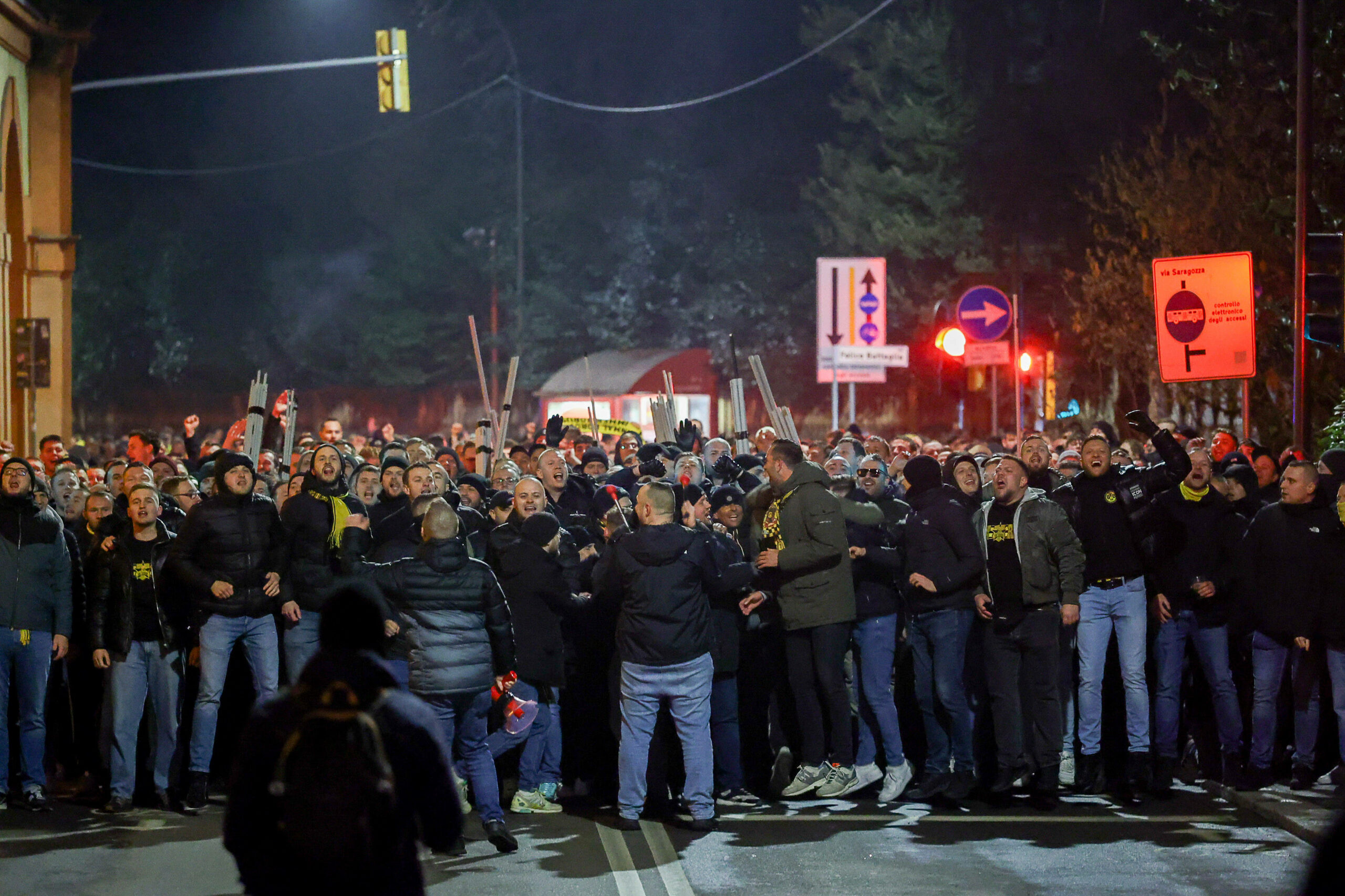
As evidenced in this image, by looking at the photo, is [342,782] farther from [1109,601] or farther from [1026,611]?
[1109,601]

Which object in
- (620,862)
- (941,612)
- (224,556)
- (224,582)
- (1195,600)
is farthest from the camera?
(1195,600)

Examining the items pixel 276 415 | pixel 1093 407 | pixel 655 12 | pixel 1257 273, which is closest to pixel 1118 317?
pixel 1257 273

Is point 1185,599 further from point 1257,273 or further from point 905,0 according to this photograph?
point 905,0

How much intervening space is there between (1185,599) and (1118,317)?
69.7 feet

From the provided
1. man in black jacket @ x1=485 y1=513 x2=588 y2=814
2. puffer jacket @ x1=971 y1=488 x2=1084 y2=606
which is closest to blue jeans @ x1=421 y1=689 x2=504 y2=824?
man in black jacket @ x1=485 y1=513 x2=588 y2=814

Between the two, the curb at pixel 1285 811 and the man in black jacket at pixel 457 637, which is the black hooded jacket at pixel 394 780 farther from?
the curb at pixel 1285 811

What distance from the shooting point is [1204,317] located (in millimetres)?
13711

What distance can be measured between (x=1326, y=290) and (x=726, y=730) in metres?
7.04

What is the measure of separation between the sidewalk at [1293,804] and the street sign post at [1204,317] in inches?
172

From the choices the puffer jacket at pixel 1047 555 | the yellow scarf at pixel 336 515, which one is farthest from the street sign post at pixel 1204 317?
the yellow scarf at pixel 336 515

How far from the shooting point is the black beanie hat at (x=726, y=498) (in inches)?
414

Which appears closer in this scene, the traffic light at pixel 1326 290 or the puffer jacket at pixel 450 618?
the puffer jacket at pixel 450 618

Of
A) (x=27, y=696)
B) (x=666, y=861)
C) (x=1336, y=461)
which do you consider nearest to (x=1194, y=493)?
(x=1336, y=461)

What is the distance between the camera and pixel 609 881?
25.6 ft
